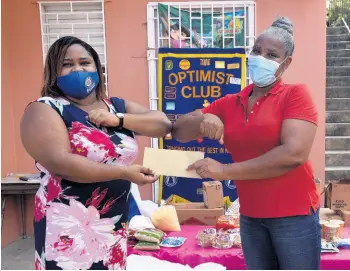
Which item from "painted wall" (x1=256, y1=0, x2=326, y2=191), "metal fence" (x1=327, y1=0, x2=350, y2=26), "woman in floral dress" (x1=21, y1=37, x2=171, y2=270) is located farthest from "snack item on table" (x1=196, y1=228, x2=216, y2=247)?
"metal fence" (x1=327, y1=0, x2=350, y2=26)

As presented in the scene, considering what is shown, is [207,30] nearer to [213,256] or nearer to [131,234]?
[131,234]

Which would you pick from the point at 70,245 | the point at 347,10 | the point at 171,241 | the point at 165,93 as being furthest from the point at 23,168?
the point at 347,10

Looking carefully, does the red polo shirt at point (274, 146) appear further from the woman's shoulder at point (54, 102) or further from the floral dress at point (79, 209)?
the woman's shoulder at point (54, 102)

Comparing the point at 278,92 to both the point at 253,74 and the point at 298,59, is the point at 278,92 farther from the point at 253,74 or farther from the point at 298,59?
the point at 298,59

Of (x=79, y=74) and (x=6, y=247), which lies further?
(x=6, y=247)

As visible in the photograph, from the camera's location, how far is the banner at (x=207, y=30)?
4.38 meters

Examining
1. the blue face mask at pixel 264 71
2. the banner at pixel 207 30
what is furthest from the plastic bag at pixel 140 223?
the banner at pixel 207 30

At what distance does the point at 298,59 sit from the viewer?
14.4ft

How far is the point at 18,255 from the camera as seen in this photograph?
4.14m

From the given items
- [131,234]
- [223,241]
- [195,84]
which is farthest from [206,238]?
[195,84]

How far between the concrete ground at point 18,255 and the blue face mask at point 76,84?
302cm

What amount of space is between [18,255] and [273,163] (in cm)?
357

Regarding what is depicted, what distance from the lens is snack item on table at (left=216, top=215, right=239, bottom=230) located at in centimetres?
309

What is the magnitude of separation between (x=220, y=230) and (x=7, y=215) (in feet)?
9.26
